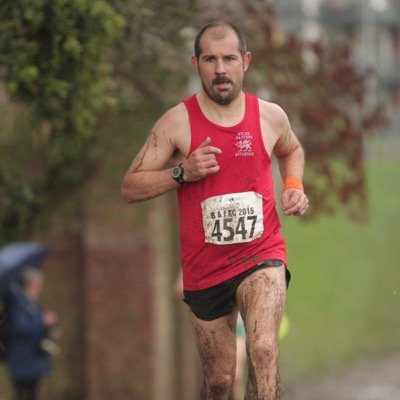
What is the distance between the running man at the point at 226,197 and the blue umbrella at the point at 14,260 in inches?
260

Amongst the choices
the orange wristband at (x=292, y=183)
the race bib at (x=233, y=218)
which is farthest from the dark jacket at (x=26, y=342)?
the race bib at (x=233, y=218)

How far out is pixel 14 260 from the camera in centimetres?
1470

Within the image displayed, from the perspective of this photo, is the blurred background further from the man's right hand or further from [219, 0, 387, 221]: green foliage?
the man's right hand

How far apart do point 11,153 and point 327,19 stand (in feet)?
132

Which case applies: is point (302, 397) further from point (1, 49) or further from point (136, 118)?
point (1, 49)

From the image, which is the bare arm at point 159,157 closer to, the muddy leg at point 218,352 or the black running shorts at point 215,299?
the black running shorts at point 215,299

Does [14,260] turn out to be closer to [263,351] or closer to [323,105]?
[323,105]

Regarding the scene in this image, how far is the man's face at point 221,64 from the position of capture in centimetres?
798

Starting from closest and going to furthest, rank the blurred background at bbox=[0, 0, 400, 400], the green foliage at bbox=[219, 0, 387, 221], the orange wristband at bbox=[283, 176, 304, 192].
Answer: the orange wristband at bbox=[283, 176, 304, 192] → the blurred background at bbox=[0, 0, 400, 400] → the green foliage at bbox=[219, 0, 387, 221]

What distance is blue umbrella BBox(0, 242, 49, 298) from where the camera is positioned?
580 inches

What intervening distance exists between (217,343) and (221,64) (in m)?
1.45

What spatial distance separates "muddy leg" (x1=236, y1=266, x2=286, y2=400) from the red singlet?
0.11 meters

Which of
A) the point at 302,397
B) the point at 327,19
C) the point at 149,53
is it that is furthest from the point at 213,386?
the point at 327,19

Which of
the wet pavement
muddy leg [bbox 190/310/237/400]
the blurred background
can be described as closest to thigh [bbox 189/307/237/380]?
muddy leg [bbox 190/310/237/400]
